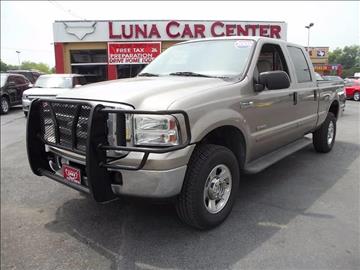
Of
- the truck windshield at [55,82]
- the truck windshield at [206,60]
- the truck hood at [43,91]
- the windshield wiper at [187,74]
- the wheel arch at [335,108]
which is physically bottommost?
the wheel arch at [335,108]

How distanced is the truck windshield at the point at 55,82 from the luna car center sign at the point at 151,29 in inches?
319

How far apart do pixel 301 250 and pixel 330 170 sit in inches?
107

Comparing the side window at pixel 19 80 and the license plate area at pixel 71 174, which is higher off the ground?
the side window at pixel 19 80

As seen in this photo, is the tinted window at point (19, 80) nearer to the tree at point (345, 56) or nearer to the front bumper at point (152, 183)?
the front bumper at point (152, 183)

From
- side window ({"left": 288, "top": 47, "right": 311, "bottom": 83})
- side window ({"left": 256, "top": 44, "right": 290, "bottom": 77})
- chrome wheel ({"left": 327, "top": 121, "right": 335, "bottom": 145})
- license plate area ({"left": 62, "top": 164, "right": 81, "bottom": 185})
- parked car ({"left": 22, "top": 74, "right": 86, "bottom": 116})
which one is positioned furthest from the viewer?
parked car ({"left": 22, "top": 74, "right": 86, "bottom": 116})

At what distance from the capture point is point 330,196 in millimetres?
4512

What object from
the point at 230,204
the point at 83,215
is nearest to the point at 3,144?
the point at 83,215

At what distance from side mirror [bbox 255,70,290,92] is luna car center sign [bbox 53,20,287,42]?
59.5 ft

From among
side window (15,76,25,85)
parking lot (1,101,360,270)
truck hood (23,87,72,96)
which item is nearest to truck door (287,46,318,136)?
parking lot (1,101,360,270)

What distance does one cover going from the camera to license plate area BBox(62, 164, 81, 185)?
334 cm

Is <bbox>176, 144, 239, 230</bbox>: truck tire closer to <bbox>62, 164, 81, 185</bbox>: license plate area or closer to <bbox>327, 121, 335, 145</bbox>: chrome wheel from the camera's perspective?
<bbox>62, 164, 81, 185</bbox>: license plate area

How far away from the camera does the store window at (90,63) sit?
70.0 ft

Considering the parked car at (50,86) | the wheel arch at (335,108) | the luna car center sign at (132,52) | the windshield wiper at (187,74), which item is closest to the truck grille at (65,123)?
the windshield wiper at (187,74)

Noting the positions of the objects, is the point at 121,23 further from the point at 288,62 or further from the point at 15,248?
the point at 15,248
